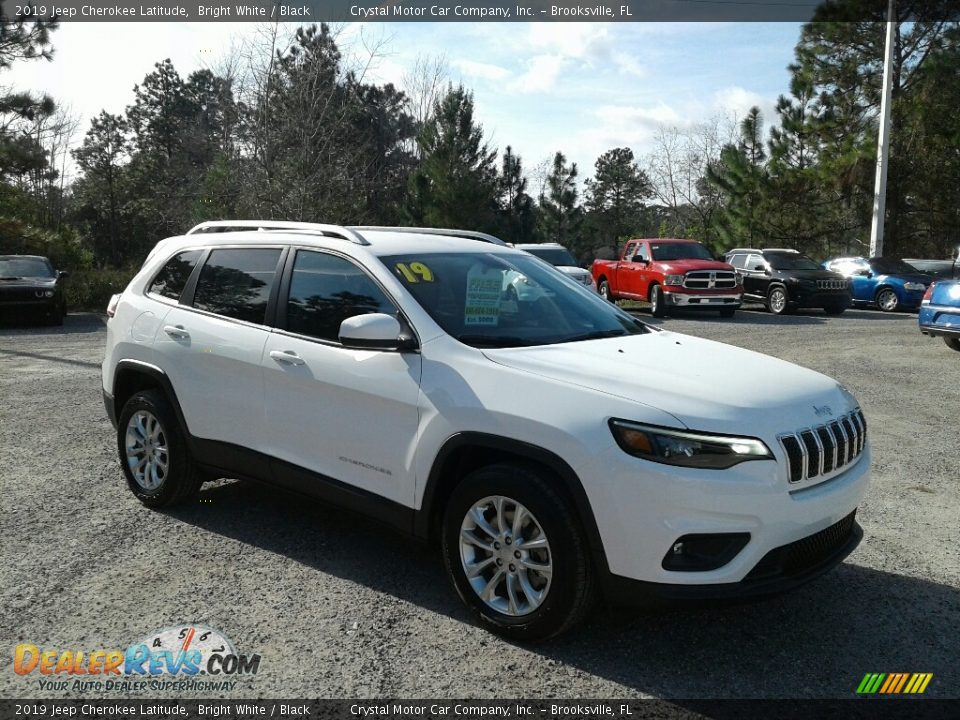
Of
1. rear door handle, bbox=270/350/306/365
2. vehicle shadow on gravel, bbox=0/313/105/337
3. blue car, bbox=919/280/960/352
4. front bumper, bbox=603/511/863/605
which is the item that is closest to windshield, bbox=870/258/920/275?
blue car, bbox=919/280/960/352

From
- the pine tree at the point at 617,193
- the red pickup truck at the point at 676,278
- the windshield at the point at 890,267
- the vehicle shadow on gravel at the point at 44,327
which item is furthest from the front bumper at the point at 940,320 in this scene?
the pine tree at the point at 617,193

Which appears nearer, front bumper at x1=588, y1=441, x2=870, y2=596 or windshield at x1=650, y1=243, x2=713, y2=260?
front bumper at x1=588, y1=441, x2=870, y2=596

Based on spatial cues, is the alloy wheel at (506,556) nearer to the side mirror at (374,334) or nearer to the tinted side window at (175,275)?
the side mirror at (374,334)

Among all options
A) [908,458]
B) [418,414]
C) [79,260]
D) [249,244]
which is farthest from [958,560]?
[79,260]

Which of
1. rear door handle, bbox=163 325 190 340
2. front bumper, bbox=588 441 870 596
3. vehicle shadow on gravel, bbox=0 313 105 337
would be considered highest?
rear door handle, bbox=163 325 190 340

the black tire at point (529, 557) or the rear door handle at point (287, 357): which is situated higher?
the rear door handle at point (287, 357)

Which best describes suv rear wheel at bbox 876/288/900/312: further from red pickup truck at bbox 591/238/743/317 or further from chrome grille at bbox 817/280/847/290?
red pickup truck at bbox 591/238/743/317

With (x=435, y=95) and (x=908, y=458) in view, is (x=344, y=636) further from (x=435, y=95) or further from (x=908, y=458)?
(x=435, y=95)

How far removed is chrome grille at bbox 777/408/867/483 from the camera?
339cm

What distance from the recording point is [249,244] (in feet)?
16.5

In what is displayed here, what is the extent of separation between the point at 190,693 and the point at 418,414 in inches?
56.9

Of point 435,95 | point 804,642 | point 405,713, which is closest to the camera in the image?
point 405,713

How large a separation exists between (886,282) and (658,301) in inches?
308

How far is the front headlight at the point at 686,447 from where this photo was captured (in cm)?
325
